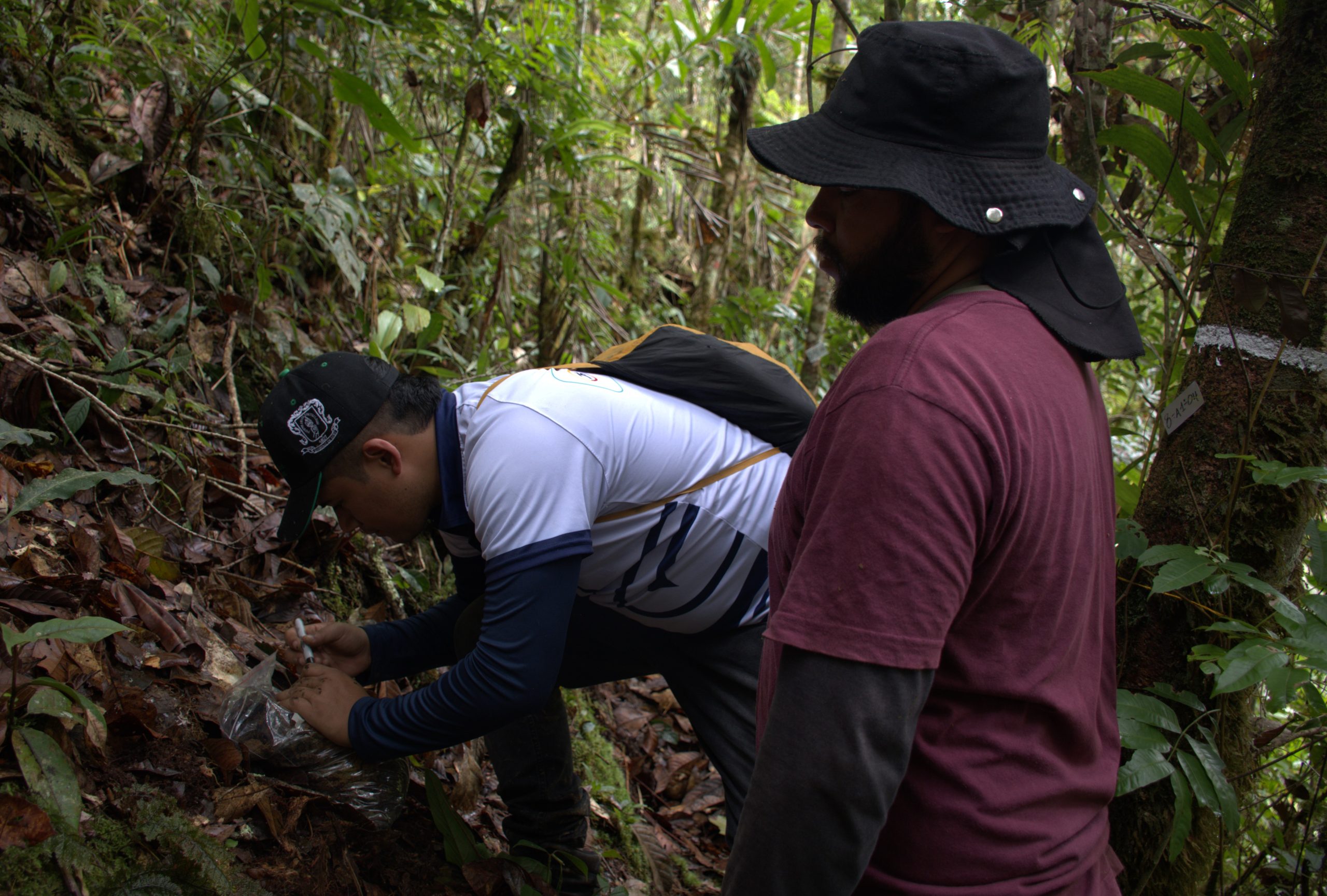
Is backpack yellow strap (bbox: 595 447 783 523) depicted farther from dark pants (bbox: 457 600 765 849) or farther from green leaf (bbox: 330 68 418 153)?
green leaf (bbox: 330 68 418 153)

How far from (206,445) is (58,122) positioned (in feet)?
5.37

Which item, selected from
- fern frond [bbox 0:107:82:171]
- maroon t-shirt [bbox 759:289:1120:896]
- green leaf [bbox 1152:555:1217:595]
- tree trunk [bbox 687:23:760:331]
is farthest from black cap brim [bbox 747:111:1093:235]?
tree trunk [bbox 687:23:760:331]

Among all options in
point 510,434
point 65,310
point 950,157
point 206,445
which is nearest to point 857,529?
point 950,157

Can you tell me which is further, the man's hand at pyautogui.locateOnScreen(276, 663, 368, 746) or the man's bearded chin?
the man's hand at pyautogui.locateOnScreen(276, 663, 368, 746)

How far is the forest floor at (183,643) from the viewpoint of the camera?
6.04ft

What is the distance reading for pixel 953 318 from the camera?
1179mm

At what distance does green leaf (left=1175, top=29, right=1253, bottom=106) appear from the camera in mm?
1992

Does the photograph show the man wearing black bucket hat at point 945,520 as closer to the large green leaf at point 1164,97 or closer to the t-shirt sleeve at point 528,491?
the t-shirt sleeve at point 528,491

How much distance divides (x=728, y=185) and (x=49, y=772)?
5841 mm

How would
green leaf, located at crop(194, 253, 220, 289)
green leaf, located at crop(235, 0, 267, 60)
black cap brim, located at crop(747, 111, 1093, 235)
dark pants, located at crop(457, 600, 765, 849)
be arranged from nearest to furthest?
black cap brim, located at crop(747, 111, 1093, 235), dark pants, located at crop(457, 600, 765, 849), green leaf, located at crop(235, 0, 267, 60), green leaf, located at crop(194, 253, 220, 289)

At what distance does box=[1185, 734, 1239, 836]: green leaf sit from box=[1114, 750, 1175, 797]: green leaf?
9cm

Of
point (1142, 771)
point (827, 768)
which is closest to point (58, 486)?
point (827, 768)

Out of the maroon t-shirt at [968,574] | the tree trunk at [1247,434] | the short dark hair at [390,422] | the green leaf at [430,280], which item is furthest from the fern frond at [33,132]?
the tree trunk at [1247,434]

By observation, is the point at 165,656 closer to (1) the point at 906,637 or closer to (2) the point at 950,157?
(1) the point at 906,637
